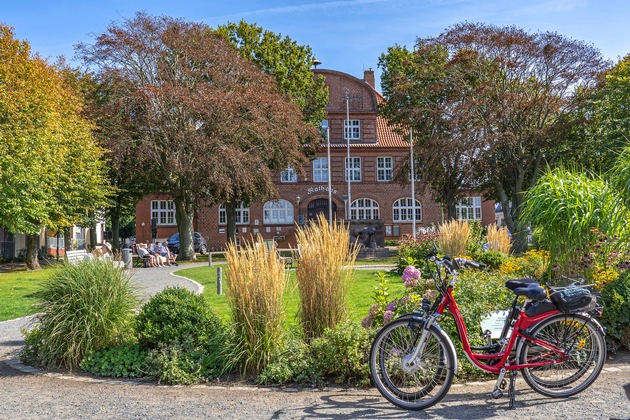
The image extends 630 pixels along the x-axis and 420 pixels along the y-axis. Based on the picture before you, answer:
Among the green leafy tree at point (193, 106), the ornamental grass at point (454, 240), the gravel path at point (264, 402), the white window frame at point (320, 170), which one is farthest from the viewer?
the white window frame at point (320, 170)

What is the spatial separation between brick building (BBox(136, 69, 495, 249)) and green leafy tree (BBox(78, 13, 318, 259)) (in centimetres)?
1748

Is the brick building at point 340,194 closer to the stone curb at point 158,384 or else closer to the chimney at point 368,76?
the chimney at point 368,76

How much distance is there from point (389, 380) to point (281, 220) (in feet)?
144

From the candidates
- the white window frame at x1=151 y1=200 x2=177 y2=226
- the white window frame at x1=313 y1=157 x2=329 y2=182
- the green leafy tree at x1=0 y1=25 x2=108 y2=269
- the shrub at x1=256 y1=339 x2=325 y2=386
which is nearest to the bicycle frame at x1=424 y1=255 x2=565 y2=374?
the shrub at x1=256 y1=339 x2=325 y2=386

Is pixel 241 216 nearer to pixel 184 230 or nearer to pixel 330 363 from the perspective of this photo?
pixel 184 230

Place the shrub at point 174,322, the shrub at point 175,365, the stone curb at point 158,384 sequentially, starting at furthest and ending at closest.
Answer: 1. the shrub at point 174,322
2. the shrub at point 175,365
3. the stone curb at point 158,384

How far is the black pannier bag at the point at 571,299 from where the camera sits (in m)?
5.09

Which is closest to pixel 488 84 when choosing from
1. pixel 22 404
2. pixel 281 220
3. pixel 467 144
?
pixel 467 144

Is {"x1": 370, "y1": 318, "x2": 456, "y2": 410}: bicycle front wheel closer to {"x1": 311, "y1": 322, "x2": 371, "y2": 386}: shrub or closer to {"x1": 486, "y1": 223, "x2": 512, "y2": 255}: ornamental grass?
{"x1": 311, "y1": 322, "x2": 371, "y2": 386}: shrub

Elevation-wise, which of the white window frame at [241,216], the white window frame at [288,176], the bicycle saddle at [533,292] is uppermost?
the white window frame at [288,176]

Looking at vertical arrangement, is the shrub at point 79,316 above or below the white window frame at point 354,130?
below

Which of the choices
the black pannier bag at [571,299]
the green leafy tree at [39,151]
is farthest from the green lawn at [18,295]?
the black pannier bag at [571,299]

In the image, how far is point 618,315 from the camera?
21.5 ft

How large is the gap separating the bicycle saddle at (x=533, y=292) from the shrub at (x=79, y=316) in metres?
3.83
